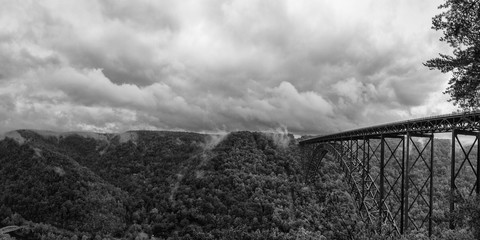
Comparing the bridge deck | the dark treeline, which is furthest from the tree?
the dark treeline

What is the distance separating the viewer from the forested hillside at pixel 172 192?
251 ft

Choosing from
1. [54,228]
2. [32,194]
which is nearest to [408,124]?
[54,228]

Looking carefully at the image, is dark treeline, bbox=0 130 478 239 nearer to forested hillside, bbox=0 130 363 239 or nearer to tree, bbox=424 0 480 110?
forested hillside, bbox=0 130 363 239

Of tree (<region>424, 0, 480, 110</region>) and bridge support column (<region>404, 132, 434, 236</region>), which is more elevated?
tree (<region>424, 0, 480, 110</region>)

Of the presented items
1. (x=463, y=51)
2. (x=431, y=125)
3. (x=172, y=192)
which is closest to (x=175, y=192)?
(x=172, y=192)

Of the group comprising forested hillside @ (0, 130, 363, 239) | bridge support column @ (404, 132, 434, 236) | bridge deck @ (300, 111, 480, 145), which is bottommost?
forested hillside @ (0, 130, 363, 239)

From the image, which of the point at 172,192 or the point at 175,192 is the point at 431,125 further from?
the point at 172,192

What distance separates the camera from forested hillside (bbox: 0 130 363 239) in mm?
76562

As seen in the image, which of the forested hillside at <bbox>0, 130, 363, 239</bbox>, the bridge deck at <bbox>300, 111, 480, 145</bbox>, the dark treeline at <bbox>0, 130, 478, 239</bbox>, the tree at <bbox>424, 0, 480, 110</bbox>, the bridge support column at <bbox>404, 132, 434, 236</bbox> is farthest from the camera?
the forested hillside at <bbox>0, 130, 363, 239</bbox>

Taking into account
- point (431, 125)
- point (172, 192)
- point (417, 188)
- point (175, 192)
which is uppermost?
point (431, 125)

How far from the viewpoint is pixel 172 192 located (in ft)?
337

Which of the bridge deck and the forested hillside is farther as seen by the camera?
the forested hillside

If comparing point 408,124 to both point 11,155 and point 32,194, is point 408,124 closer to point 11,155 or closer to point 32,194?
point 32,194

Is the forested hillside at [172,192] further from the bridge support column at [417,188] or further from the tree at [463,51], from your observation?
the tree at [463,51]
